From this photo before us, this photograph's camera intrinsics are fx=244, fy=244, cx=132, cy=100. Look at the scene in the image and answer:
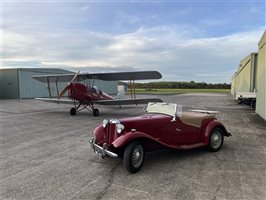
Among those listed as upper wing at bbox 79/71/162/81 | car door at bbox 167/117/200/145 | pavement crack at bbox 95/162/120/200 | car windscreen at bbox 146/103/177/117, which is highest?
upper wing at bbox 79/71/162/81

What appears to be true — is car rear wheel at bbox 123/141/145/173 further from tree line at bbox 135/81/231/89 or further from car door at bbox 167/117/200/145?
tree line at bbox 135/81/231/89

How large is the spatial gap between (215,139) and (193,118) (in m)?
0.87

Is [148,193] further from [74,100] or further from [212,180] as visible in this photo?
[74,100]

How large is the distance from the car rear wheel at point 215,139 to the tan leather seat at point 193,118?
0.41 m

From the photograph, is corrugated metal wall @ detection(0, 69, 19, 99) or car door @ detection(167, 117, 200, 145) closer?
car door @ detection(167, 117, 200, 145)

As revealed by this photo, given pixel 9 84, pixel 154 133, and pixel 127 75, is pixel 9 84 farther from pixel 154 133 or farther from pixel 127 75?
pixel 154 133

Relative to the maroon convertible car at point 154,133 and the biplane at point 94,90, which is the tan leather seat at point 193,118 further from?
the biplane at point 94,90

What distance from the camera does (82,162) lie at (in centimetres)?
533

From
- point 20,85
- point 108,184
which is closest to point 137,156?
point 108,184

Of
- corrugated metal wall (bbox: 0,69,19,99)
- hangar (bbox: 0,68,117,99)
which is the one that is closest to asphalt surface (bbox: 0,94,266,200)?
hangar (bbox: 0,68,117,99)

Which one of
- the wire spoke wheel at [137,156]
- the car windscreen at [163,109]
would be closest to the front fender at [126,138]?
the wire spoke wheel at [137,156]

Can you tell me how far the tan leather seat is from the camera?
568cm

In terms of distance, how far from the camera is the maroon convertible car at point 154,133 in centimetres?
466

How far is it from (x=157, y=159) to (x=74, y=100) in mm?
10827
